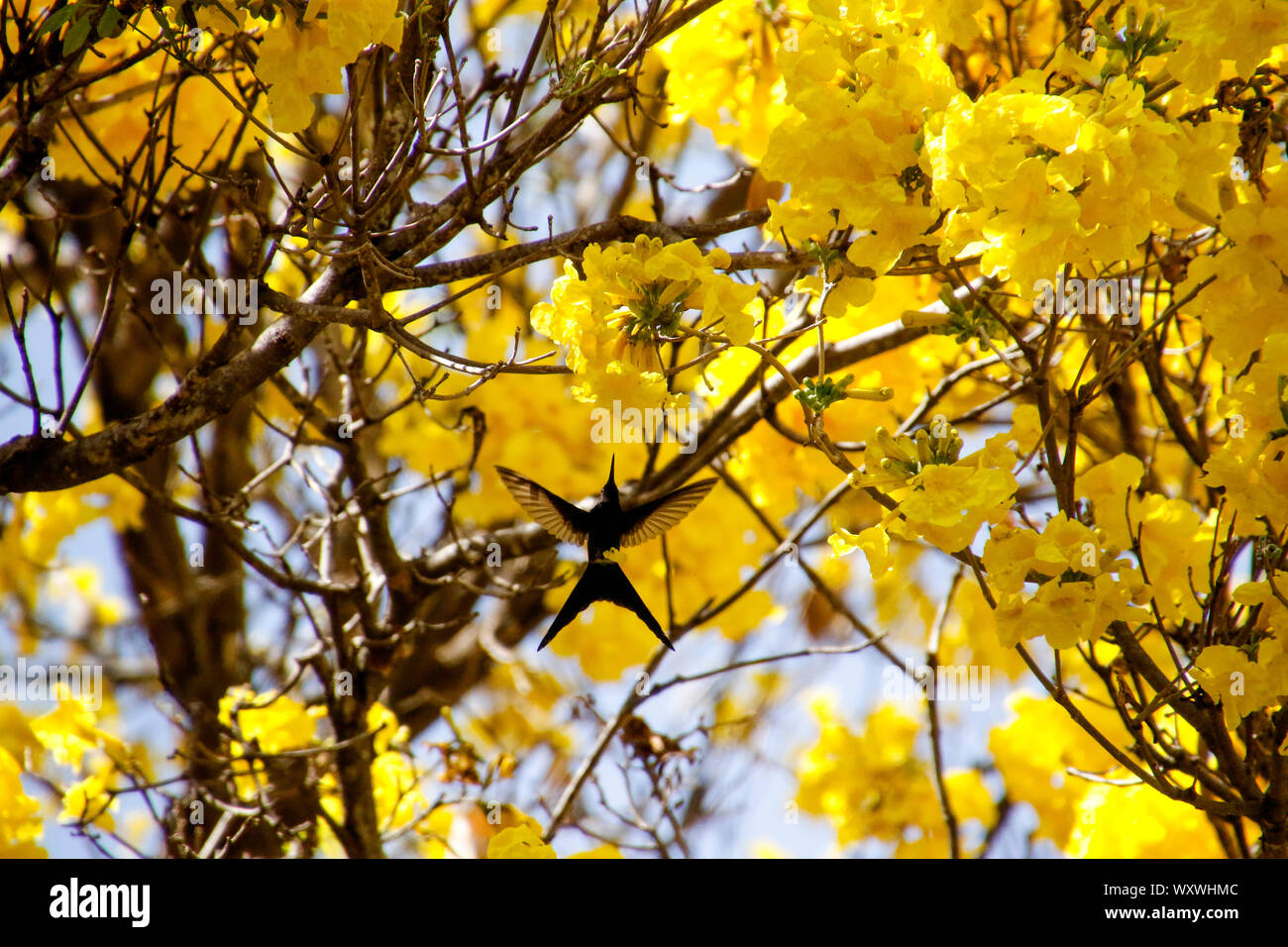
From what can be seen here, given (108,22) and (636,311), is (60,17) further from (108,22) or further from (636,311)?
(636,311)

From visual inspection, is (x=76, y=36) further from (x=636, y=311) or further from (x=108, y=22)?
(x=636, y=311)

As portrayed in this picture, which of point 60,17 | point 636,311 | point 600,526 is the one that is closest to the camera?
point 636,311

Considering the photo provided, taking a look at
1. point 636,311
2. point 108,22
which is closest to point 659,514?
point 636,311

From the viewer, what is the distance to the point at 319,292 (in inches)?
95.7

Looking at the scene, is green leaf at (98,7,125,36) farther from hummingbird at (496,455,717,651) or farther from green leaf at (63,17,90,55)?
hummingbird at (496,455,717,651)

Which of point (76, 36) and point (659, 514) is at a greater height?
point (76, 36)

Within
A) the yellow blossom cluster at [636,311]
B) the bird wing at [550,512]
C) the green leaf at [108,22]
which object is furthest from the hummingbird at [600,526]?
the green leaf at [108,22]

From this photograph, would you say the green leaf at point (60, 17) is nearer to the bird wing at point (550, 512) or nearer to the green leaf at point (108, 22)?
the green leaf at point (108, 22)

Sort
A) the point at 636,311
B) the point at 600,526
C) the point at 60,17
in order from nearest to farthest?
the point at 636,311 → the point at 60,17 → the point at 600,526

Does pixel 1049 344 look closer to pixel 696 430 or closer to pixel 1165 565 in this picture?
pixel 1165 565

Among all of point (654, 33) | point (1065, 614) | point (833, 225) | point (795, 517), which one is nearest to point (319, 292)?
point (654, 33)

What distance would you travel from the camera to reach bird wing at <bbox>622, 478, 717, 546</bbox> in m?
2.46

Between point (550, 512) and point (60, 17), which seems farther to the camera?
point (550, 512)

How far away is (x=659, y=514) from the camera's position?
2576mm
